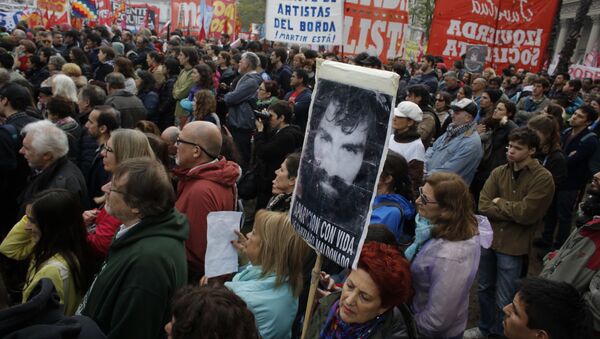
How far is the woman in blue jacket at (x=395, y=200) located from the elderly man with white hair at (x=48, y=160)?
7.51ft

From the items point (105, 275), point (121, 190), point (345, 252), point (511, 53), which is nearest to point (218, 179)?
point (121, 190)

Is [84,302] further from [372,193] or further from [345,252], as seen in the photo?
[372,193]

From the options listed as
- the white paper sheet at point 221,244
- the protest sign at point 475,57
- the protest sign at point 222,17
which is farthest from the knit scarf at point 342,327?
the protest sign at point 222,17

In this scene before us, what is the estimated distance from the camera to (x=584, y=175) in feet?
21.5

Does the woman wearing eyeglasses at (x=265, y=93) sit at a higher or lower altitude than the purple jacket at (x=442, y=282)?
higher

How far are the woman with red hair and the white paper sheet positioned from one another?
32.7 inches

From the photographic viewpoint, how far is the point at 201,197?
3.34 meters

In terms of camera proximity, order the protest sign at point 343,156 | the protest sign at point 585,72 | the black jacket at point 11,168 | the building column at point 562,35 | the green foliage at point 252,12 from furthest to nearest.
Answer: the green foliage at point 252,12 < the building column at point 562,35 < the protest sign at point 585,72 < the black jacket at point 11,168 < the protest sign at point 343,156

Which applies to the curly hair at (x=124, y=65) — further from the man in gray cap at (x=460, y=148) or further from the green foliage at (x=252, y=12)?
the green foliage at (x=252, y=12)

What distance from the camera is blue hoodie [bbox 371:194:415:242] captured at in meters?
3.32

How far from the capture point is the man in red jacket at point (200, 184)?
10.9ft

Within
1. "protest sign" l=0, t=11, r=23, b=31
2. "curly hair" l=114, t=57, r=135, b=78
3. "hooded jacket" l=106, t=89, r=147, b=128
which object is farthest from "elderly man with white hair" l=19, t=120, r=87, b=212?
"protest sign" l=0, t=11, r=23, b=31

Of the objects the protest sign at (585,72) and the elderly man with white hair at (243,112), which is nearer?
the elderly man with white hair at (243,112)

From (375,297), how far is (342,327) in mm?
258
